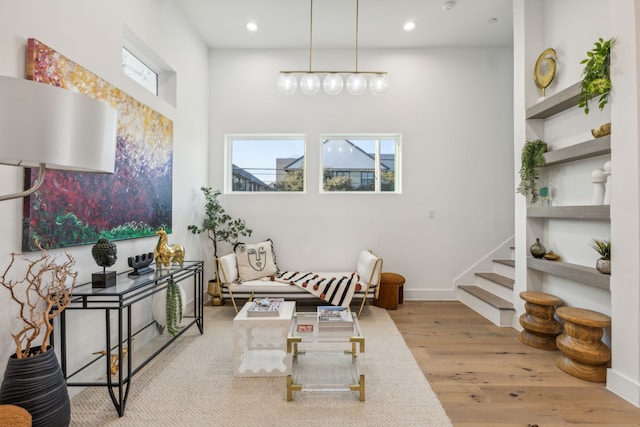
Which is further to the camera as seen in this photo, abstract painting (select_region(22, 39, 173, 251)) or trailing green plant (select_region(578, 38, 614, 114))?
trailing green plant (select_region(578, 38, 614, 114))

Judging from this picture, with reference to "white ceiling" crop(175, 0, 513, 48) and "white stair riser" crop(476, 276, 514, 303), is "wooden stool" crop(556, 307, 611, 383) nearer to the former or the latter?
"white stair riser" crop(476, 276, 514, 303)

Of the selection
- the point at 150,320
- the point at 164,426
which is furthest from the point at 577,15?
the point at 150,320

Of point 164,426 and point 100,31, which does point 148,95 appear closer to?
point 100,31

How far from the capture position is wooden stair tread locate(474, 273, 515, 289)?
358 cm

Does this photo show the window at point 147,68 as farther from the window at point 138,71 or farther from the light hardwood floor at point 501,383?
the light hardwood floor at point 501,383

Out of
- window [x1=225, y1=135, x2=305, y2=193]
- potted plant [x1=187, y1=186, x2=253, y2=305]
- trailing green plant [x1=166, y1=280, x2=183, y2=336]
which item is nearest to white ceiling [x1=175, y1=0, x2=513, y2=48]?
window [x1=225, y1=135, x2=305, y2=193]

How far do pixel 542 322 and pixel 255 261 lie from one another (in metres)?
2.89

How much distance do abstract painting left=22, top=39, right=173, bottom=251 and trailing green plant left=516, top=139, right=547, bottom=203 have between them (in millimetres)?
3398

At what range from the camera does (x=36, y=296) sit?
1732 mm

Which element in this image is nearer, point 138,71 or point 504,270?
point 138,71

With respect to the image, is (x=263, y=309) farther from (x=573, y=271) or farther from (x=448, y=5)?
(x=448, y=5)

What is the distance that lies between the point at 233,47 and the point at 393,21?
2085mm

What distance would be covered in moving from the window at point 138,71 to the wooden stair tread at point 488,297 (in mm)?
4074

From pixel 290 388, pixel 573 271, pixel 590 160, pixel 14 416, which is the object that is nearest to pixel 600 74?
pixel 590 160
